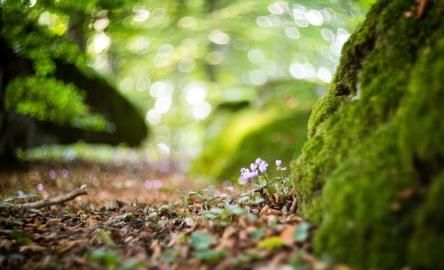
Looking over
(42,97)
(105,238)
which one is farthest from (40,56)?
(105,238)

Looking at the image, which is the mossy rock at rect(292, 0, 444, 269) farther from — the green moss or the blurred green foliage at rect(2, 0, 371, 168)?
the green moss

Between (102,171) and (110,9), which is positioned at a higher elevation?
(110,9)

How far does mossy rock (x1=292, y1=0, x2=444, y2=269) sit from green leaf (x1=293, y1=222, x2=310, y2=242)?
124 mm

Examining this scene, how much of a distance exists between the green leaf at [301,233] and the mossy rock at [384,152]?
0.12 metres

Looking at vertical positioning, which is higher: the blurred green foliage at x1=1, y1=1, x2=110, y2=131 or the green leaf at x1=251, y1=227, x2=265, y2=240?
the blurred green foliage at x1=1, y1=1, x2=110, y2=131

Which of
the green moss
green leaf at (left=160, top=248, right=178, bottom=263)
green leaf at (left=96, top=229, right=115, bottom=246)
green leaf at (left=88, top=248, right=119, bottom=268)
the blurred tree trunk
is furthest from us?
the green moss

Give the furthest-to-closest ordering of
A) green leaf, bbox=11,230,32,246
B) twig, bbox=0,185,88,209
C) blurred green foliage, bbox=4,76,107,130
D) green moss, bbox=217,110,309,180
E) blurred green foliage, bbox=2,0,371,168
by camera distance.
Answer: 1. green moss, bbox=217,110,309,180
2. blurred green foliage, bbox=4,76,107,130
3. blurred green foliage, bbox=2,0,371,168
4. twig, bbox=0,185,88,209
5. green leaf, bbox=11,230,32,246

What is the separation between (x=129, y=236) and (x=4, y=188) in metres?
3.45

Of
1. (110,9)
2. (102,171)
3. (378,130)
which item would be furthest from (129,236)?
(102,171)

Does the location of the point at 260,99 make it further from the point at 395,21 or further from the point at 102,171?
the point at 395,21

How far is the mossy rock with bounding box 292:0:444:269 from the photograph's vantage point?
203 cm

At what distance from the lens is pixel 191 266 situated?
2.40 m

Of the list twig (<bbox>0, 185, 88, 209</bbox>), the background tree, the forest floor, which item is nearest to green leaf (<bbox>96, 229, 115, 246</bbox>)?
the forest floor

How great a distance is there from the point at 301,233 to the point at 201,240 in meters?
0.61
